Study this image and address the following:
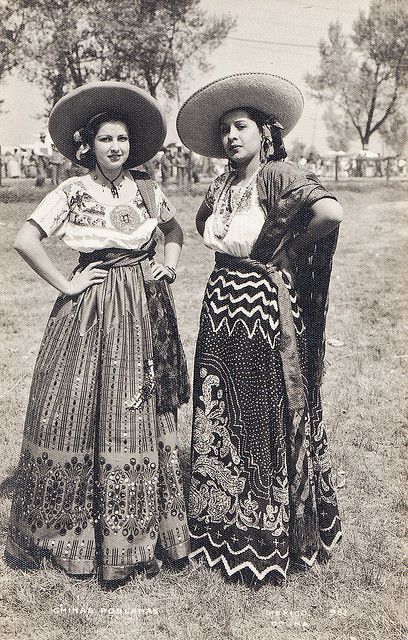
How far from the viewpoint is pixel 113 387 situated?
112 inches

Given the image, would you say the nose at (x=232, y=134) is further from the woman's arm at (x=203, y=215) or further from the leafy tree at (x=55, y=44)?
the leafy tree at (x=55, y=44)

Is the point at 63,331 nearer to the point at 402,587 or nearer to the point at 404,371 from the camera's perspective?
the point at 402,587

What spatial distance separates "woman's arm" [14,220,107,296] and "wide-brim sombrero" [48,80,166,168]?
556mm

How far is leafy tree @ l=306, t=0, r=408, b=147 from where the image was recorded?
348 cm

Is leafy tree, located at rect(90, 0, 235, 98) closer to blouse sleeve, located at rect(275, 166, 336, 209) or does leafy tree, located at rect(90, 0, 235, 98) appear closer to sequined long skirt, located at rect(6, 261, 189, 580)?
blouse sleeve, located at rect(275, 166, 336, 209)

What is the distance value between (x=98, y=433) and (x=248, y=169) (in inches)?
57.4

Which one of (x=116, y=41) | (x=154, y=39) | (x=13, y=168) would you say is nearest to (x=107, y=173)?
(x=116, y=41)

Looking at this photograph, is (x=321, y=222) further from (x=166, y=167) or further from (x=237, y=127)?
(x=166, y=167)

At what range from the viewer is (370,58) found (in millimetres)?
4324

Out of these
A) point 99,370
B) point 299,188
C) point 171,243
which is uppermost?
point 299,188

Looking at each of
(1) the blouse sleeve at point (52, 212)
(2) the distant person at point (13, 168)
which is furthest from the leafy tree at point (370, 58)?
(2) the distant person at point (13, 168)

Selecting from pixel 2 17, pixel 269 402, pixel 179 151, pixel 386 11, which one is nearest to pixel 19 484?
pixel 269 402

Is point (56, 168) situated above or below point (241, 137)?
above

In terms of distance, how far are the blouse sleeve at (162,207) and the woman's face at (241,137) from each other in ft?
1.46
